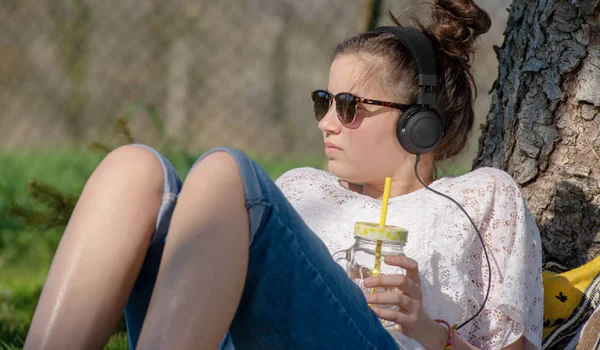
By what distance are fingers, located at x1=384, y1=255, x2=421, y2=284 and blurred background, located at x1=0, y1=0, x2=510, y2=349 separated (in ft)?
11.5

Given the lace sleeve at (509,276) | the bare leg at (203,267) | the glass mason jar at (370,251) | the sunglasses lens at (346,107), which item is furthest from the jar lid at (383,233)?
the sunglasses lens at (346,107)

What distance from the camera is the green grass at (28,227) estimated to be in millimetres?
3135

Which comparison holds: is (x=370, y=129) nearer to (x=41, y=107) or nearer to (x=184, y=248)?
(x=184, y=248)

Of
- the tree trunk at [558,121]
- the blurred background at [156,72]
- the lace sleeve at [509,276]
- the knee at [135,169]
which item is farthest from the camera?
the blurred background at [156,72]

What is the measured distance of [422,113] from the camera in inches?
79.5

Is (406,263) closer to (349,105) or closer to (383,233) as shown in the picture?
(383,233)

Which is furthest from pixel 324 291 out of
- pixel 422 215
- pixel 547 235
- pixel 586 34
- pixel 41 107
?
pixel 41 107

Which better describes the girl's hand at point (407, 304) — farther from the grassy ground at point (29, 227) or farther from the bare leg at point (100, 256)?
the grassy ground at point (29, 227)

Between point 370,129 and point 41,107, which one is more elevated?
point 370,129

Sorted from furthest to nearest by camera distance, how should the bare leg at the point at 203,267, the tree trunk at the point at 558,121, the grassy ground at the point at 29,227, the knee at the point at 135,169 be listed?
1. the grassy ground at the point at 29,227
2. the tree trunk at the point at 558,121
3. the knee at the point at 135,169
4. the bare leg at the point at 203,267

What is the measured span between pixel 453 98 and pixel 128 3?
4454mm

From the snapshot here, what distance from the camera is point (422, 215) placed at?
201 centimetres

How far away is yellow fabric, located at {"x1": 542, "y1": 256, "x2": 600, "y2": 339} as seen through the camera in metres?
2.00

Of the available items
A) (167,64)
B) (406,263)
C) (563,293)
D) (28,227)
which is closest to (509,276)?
(563,293)
